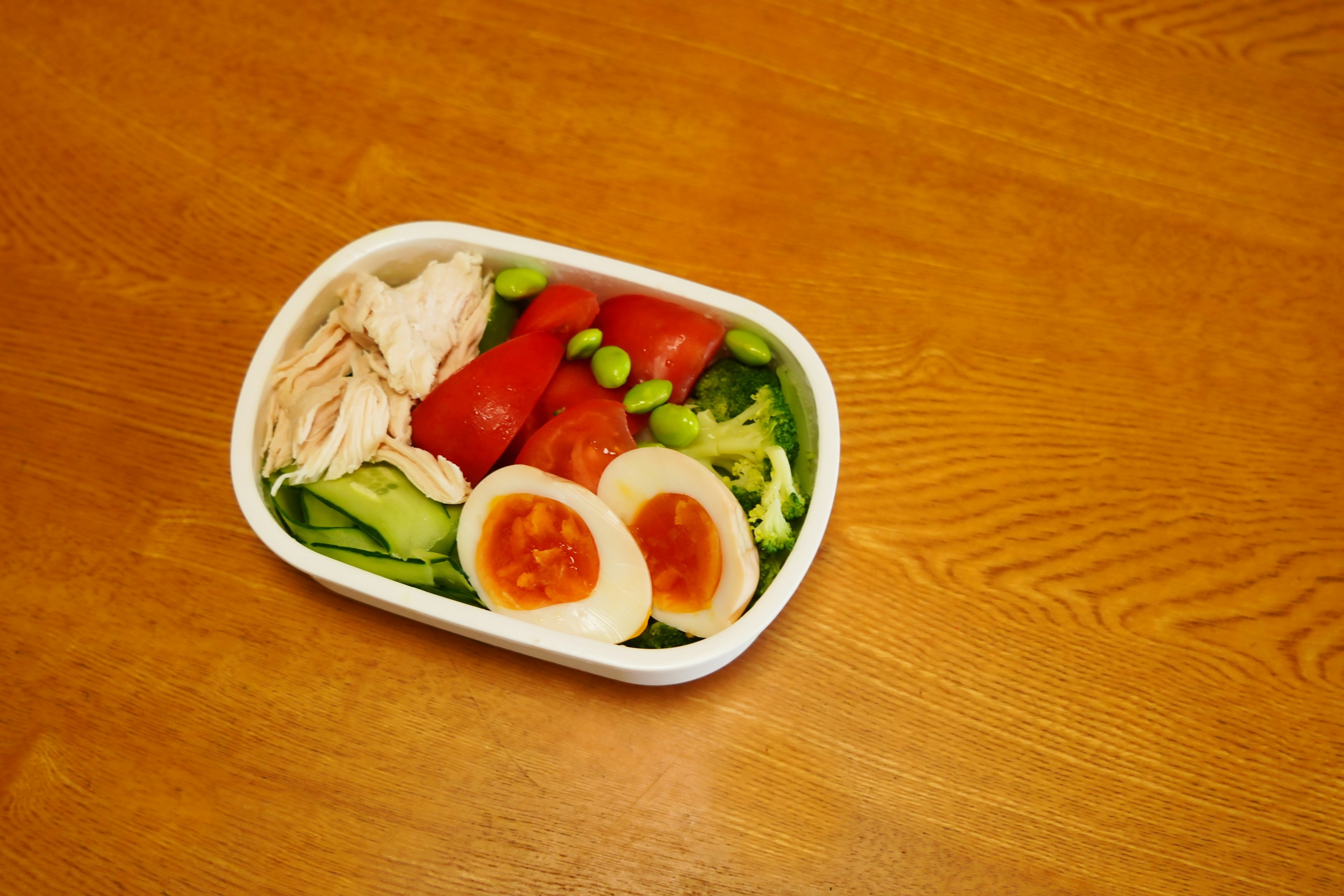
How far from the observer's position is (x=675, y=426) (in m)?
1.57

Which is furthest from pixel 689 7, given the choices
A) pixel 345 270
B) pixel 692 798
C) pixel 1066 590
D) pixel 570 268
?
pixel 692 798

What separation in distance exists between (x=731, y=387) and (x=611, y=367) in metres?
0.22

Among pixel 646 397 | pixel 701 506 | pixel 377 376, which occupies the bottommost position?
pixel 377 376

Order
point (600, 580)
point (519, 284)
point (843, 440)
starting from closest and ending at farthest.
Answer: point (600, 580)
point (519, 284)
point (843, 440)

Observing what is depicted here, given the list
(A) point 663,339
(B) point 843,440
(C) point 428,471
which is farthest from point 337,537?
(B) point 843,440

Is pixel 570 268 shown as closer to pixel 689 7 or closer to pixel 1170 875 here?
pixel 689 7

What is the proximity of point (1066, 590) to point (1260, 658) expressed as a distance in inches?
14.6

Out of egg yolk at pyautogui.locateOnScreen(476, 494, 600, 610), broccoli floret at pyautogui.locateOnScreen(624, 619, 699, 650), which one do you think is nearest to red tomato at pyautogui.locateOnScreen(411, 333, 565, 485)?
egg yolk at pyautogui.locateOnScreen(476, 494, 600, 610)

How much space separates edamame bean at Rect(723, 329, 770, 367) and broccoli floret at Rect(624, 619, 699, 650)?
0.49 m

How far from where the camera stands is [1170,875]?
61.9 inches

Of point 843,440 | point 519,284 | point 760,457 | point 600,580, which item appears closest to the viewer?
point 600,580

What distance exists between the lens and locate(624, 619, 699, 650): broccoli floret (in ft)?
4.99

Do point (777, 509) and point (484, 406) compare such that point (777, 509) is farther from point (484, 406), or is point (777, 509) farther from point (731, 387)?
point (484, 406)

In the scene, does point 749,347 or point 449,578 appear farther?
point 749,347
